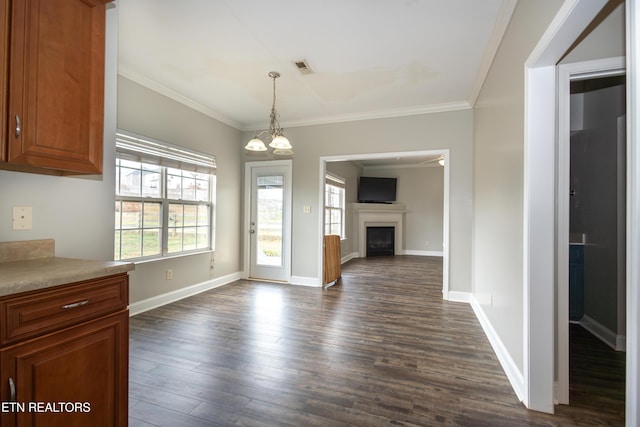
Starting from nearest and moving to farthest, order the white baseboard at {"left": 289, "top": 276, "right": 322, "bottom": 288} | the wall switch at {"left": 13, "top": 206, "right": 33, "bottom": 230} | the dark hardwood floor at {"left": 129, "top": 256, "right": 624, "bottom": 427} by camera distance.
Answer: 1. the wall switch at {"left": 13, "top": 206, "right": 33, "bottom": 230}
2. the dark hardwood floor at {"left": 129, "top": 256, "right": 624, "bottom": 427}
3. the white baseboard at {"left": 289, "top": 276, "right": 322, "bottom": 288}

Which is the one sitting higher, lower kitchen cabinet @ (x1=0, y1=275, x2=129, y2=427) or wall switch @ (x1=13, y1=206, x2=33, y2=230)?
wall switch @ (x1=13, y1=206, x2=33, y2=230)

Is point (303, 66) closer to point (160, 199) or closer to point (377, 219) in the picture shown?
point (160, 199)

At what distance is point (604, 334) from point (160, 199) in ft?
16.1

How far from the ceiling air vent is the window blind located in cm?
192

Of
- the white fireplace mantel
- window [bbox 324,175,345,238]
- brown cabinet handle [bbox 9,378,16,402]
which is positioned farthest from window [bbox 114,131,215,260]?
the white fireplace mantel

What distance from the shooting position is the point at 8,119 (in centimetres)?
121

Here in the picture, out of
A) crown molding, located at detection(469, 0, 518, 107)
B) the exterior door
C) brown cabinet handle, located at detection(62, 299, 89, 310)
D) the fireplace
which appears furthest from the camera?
the fireplace

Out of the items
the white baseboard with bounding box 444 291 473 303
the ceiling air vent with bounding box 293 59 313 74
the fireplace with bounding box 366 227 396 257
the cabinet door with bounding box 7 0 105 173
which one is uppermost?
the ceiling air vent with bounding box 293 59 313 74

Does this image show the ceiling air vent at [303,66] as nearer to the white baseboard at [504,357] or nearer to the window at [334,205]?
the white baseboard at [504,357]

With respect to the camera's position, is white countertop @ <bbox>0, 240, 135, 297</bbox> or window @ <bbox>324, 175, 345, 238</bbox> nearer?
white countertop @ <bbox>0, 240, 135, 297</bbox>

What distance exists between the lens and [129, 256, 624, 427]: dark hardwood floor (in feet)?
5.66

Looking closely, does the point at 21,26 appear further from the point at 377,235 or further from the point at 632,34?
the point at 377,235

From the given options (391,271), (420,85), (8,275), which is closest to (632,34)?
(8,275)

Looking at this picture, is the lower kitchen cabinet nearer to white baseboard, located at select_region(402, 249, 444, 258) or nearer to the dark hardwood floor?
the dark hardwood floor
